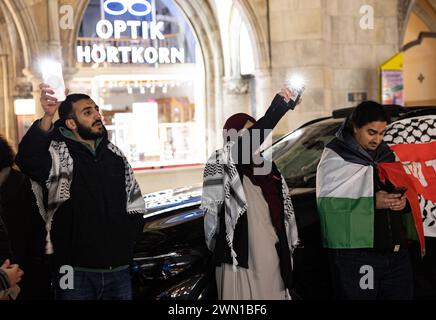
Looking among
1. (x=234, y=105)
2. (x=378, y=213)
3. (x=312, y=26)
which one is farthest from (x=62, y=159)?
(x=234, y=105)

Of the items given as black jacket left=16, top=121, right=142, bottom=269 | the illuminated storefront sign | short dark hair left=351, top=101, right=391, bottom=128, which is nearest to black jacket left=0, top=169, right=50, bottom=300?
black jacket left=16, top=121, right=142, bottom=269

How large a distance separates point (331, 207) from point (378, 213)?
28 cm

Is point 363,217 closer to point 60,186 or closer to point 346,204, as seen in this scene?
point 346,204

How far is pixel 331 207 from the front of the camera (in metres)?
3.41

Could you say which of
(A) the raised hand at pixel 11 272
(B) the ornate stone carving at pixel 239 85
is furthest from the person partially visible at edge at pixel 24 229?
(B) the ornate stone carving at pixel 239 85

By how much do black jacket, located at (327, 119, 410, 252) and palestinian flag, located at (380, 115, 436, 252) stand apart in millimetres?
61

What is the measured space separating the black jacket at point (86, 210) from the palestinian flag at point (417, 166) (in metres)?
1.59

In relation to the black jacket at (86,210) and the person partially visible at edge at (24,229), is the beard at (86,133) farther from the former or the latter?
the person partially visible at edge at (24,229)

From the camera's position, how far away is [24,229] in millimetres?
3191

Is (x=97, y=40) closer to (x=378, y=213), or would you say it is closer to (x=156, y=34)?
(x=156, y=34)

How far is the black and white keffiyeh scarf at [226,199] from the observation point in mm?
3199

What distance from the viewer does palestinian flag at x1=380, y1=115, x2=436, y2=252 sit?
352 centimetres

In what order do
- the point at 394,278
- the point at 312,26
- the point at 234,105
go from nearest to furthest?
the point at 394,278
the point at 312,26
the point at 234,105

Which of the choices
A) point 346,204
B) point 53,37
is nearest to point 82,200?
point 346,204
